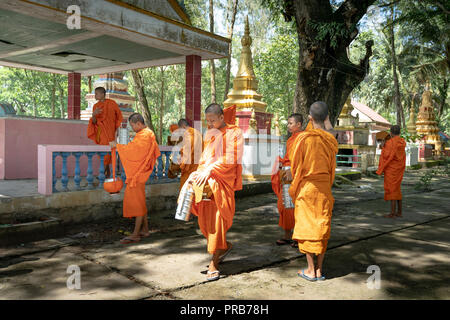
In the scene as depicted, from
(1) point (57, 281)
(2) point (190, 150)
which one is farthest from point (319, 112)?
(1) point (57, 281)

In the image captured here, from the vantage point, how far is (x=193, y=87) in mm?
8438

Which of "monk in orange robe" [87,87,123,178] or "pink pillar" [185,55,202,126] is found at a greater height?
"pink pillar" [185,55,202,126]

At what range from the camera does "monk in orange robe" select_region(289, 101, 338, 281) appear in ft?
12.5

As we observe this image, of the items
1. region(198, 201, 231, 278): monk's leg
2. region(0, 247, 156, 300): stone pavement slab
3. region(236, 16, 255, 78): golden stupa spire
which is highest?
region(236, 16, 255, 78): golden stupa spire

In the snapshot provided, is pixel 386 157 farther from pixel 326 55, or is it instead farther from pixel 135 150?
pixel 135 150

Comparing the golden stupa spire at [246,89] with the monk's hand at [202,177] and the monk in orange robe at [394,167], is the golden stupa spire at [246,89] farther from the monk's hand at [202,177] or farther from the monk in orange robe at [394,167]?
the monk's hand at [202,177]

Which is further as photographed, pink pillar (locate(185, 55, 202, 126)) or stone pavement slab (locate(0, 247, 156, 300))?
pink pillar (locate(185, 55, 202, 126))

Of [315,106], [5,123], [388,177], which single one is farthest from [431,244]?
[5,123]

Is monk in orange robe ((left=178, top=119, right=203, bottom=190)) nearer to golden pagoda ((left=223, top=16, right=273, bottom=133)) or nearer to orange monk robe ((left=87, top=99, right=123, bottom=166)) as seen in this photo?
orange monk robe ((left=87, top=99, right=123, bottom=166))

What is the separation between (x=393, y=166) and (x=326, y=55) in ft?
8.82

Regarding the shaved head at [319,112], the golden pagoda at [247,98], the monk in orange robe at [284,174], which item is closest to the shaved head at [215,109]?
the shaved head at [319,112]

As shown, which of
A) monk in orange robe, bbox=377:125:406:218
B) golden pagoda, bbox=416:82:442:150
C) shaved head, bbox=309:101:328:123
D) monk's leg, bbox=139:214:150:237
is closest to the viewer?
shaved head, bbox=309:101:328:123

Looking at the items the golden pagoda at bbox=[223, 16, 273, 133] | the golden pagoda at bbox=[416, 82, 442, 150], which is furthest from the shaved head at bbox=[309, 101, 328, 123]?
the golden pagoda at bbox=[416, 82, 442, 150]

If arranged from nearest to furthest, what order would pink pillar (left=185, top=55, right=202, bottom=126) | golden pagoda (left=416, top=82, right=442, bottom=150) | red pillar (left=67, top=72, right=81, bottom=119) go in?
pink pillar (left=185, top=55, right=202, bottom=126)
red pillar (left=67, top=72, right=81, bottom=119)
golden pagoda (left=416, top=82, right=442, bottom=150)
